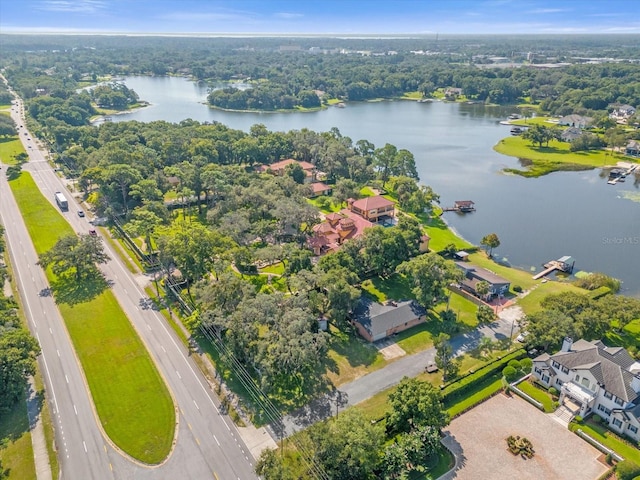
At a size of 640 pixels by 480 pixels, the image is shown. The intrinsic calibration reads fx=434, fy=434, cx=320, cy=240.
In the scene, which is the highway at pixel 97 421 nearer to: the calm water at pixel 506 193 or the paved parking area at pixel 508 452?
the paved parking area at pixel 508 452

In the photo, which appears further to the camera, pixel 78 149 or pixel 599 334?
pixel 78 149

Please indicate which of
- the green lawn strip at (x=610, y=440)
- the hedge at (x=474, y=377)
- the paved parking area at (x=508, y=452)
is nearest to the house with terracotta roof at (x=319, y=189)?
the hedge at (x=474, y=377)

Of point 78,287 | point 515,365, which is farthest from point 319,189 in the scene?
point 515,365

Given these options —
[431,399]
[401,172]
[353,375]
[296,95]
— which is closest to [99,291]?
[353,375]

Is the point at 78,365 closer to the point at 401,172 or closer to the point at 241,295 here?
the point at 241,295

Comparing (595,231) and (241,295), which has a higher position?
(241,295)

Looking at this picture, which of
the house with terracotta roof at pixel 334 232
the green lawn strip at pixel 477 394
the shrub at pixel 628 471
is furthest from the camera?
the house with terracotta roof at pixel 334 232
